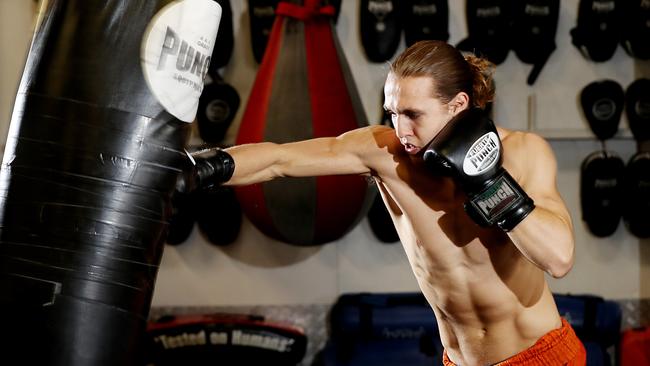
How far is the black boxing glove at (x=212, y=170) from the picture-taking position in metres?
1.77

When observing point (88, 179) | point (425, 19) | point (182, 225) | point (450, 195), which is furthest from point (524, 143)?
point (182, 225)

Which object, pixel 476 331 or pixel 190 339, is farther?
pixel 190 339

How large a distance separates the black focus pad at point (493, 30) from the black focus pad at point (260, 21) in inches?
43.5

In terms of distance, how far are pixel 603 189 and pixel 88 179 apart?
3.68 meters

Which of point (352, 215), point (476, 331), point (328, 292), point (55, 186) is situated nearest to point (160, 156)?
point (55, 186)

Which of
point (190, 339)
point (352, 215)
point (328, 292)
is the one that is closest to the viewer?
point (352, 215)

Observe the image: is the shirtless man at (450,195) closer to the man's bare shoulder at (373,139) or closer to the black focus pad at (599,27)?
the man's bare shoulder at (373,139)

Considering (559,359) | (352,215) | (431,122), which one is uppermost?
(431,122)

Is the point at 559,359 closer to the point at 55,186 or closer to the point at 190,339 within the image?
the point at 55,186

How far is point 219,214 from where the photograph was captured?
4.37m

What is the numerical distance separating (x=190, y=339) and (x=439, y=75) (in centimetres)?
265

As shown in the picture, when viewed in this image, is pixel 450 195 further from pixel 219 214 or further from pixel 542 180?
pixel 219 214

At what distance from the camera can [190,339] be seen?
13.6ft

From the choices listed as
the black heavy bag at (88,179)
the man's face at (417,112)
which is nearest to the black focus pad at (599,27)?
the man's face at (417,112)
